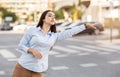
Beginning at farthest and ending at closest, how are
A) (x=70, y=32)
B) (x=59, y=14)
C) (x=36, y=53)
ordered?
(x=59, y=14), (x=70, y=32), (x=36, y=53)

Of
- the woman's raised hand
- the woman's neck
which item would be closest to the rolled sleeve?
the woman's neck

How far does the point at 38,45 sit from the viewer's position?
4895 millimetres

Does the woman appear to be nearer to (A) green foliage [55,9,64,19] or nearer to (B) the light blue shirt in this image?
(B) the light blue shirt

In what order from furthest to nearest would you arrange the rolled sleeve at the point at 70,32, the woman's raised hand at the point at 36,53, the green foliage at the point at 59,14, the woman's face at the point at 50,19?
the green foliage at the point at 59,14 → the rolled sleeve at the point at 70,32 → the woman's face at the point at 50,19 → the woman's raised hand at the point at 36,53

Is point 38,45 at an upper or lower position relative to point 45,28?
lower

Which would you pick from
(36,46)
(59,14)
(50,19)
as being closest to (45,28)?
(50,19)

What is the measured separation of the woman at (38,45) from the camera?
489cm

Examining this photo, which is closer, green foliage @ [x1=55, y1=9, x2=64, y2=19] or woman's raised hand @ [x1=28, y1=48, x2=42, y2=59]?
woman's raised hand @ [x1=28, y1=48, x2=42, y2=59]

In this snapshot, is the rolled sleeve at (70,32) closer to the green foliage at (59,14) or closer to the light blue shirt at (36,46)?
the light blue shirt at (36,46)

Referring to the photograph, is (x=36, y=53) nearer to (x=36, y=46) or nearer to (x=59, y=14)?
(x=36, y=46)

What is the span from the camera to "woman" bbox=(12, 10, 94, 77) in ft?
16.0

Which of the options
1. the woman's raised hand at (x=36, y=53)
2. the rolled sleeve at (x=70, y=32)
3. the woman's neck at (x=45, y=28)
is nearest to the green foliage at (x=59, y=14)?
the rolled sleeve at (x=70, y=32)

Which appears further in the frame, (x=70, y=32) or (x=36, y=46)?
(x=70, y=32)

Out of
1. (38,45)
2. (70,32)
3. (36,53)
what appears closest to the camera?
(36,53)
